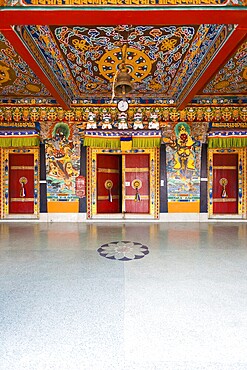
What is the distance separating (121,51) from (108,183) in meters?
3.98

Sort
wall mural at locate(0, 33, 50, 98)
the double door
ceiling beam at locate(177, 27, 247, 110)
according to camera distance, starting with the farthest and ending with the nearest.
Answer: the double door → wall mural at locate(0, 33, 50, 98) → ceiling beam at locate(177, 27, 247, 110)

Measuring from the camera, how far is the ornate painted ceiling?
9.41 ft

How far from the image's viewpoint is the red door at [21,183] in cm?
729

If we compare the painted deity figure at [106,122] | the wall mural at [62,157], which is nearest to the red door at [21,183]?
the wall mural at [62,157]

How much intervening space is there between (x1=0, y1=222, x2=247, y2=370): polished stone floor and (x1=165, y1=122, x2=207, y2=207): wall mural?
2.77 meters

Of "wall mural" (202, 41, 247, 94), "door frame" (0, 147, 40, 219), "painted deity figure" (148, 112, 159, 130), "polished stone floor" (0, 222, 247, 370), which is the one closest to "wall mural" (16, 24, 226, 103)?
"wall mural" (202, 41, 247, 94)

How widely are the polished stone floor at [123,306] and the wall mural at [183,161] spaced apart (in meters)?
2.77

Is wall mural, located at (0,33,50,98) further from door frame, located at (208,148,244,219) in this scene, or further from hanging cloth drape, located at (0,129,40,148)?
door frame, located at (208,148,244,219)

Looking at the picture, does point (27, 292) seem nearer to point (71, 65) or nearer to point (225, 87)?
point (71, 65)

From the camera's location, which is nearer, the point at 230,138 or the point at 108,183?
the point at 230,138

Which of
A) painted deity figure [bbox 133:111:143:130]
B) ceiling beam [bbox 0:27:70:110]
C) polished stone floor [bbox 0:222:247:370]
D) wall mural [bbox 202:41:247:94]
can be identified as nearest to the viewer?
polished stone floor [bbox 0:222:247:370]

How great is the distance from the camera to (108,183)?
24.9 ft

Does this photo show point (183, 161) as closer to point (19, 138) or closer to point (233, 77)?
point (233, 77)

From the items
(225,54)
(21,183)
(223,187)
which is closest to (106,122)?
(21,183)
